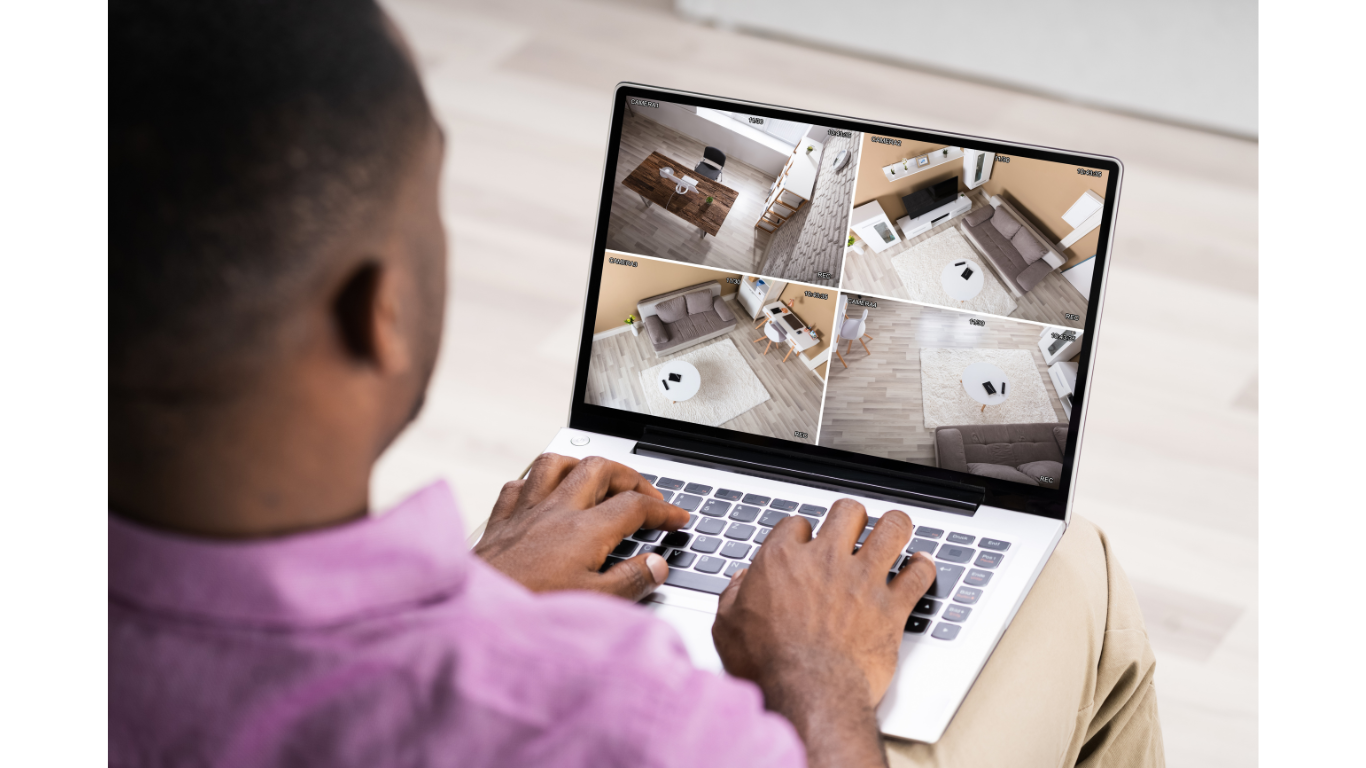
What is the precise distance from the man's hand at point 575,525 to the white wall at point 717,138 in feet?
1.01

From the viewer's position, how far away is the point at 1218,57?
3.06 meters

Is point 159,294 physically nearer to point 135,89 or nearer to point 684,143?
point 135,89

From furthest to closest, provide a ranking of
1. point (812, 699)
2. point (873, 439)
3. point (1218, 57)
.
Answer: point (1218, 57) → point (873, 439) → point (812, 699)

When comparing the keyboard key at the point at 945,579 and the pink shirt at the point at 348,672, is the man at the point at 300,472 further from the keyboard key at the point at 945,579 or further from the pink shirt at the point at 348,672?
the keyboard key at the point at 945,579

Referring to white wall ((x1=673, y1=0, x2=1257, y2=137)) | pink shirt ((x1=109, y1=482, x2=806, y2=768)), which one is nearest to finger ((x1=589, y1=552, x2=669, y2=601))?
pink shirt ((x1=109, y1=482, x2=806, y2=768))

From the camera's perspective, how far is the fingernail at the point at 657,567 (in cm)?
82

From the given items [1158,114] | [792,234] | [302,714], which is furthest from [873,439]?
[1158,114]

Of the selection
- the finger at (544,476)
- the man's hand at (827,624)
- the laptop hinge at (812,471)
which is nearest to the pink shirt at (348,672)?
the man's hand at (827,624)

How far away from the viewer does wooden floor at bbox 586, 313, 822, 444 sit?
1000 millimetres

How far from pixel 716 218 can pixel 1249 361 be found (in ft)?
5.19

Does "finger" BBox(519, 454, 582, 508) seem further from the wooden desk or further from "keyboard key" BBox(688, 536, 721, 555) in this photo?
the wooden desk

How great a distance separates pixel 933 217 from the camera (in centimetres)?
92

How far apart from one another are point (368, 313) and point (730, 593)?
412mm

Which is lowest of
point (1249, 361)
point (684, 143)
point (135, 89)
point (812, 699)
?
point (1249, 361)
